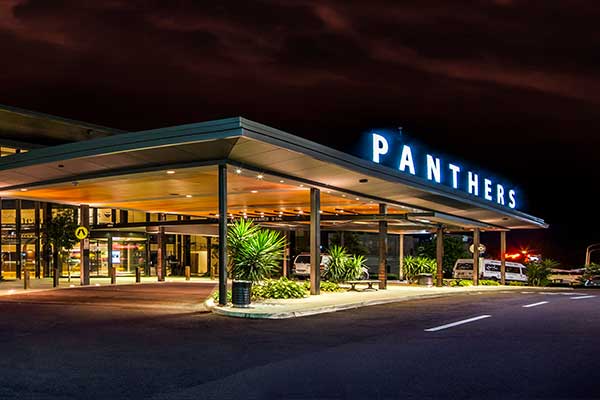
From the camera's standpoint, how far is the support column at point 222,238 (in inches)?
760

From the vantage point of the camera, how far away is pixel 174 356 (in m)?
10.8

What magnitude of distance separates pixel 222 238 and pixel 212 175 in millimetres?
3555

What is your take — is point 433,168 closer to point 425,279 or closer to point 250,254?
point 425,279

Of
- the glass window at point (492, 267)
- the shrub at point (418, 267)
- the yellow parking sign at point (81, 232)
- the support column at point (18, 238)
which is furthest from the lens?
the glass window at point (492, 267)

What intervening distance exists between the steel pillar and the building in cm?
3

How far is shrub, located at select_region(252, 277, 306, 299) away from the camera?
73.2ft

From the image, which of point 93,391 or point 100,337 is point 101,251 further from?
point 93,391

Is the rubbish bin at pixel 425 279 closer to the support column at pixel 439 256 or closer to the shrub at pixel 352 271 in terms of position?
the support column at pixel 439 256

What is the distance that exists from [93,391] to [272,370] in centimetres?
252

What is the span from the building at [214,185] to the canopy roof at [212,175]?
0.13 ft

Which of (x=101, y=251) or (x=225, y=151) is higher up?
(x=225, y=151)

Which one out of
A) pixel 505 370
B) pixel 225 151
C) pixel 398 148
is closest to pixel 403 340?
pixel 505 370

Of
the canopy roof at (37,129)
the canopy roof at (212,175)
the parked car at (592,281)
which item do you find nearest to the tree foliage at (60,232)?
the canopy roof at (212,175)

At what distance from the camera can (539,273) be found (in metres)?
45.6
